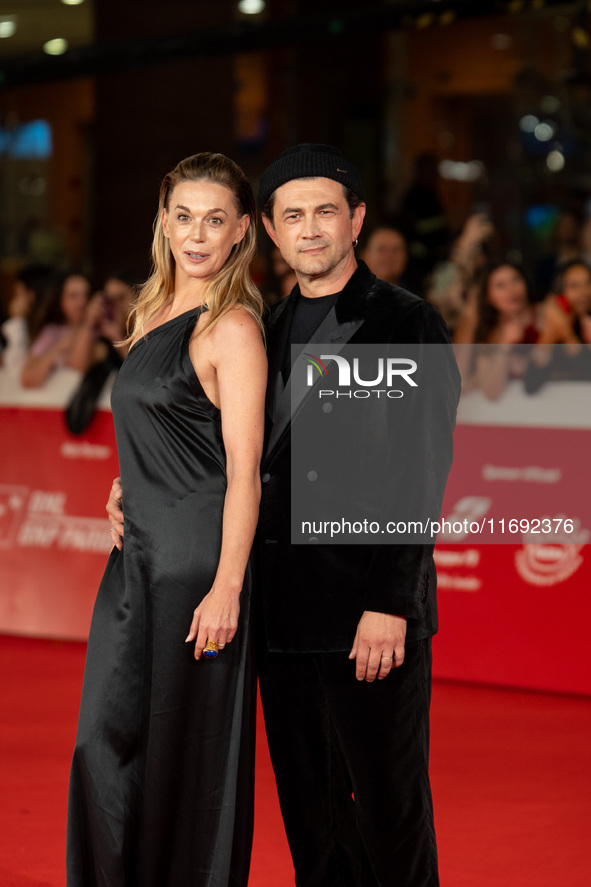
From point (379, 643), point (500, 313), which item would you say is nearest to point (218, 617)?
point (379, 643)

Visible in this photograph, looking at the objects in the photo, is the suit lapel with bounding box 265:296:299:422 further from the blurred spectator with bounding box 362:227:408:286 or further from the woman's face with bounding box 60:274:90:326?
the woman's face with bounding box 60:274:90:326

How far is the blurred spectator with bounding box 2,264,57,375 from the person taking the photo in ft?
22.3

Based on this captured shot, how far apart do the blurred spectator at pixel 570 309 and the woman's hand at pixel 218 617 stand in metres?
3.48

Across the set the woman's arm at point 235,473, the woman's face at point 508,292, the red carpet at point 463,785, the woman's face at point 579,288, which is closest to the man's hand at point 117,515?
the woman's arm at point 235,473

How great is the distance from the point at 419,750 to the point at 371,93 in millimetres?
12640

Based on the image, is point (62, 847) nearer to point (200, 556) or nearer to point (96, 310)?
point (200, 556)

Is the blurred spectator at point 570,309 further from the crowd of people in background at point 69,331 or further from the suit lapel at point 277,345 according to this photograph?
the suit lapel at point 277,345

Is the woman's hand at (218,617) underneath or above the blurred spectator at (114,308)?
underneath

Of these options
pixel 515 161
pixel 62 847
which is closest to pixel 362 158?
pixel 515 161

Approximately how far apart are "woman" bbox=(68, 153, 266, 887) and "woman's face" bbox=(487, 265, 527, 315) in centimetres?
343

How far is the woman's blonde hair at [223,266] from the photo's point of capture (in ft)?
8.39

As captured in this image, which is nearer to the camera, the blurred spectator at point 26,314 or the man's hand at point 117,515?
the man's hand at point 117,515

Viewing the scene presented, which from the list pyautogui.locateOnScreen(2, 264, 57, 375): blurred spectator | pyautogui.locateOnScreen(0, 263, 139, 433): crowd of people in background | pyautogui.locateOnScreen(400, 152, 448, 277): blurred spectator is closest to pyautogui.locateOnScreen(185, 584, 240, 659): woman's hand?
pyautogui.locateOnScreen(0, 263, 139, 433): crowd of people in background

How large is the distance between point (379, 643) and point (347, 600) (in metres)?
0.14
